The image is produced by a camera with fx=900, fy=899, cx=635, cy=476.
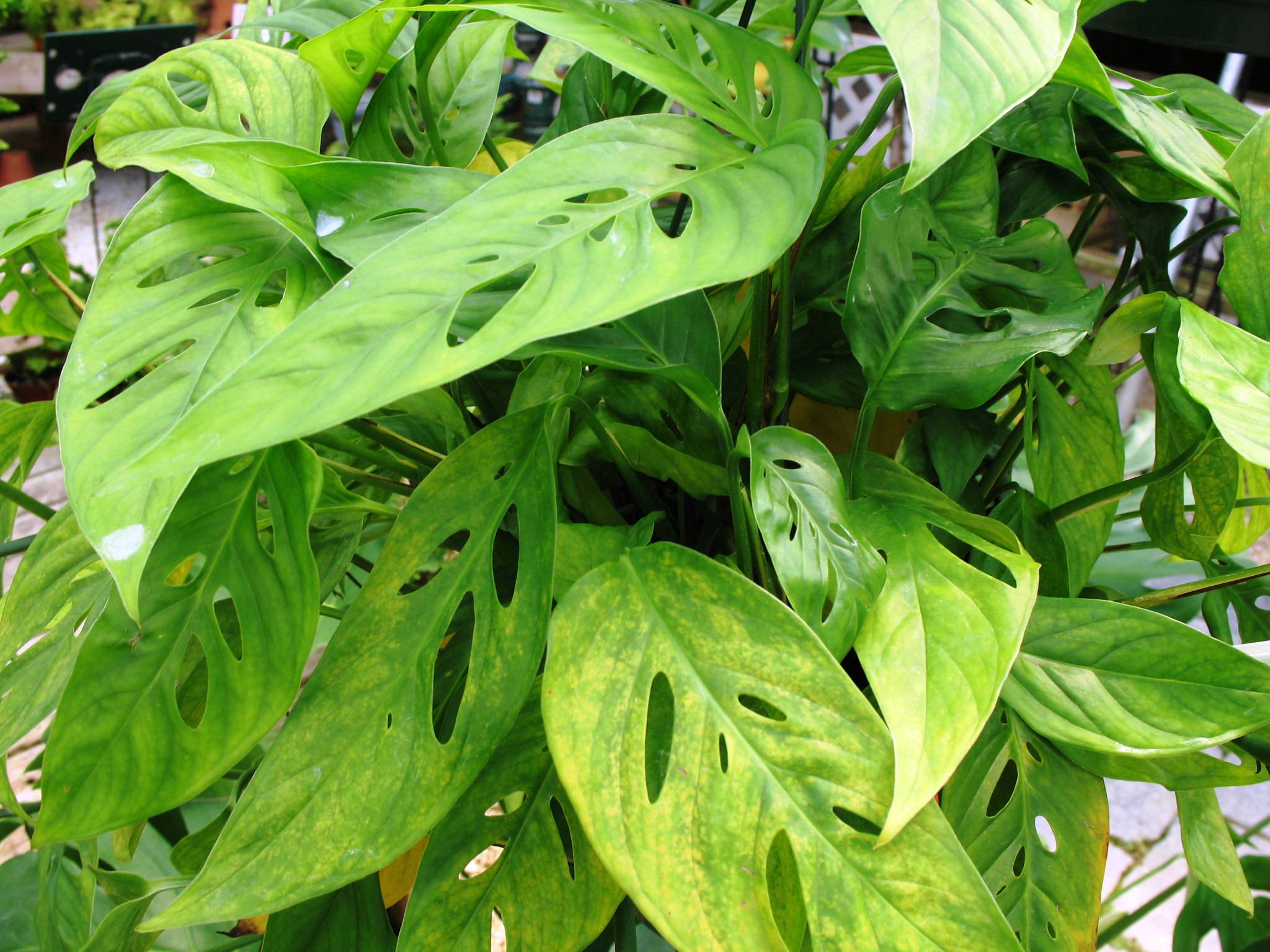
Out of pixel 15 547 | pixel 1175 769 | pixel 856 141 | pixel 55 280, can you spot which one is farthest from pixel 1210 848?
pixel 55 280

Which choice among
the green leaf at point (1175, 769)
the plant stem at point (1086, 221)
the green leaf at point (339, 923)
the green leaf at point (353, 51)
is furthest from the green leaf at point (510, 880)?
the plant stem at point (1086, 221)

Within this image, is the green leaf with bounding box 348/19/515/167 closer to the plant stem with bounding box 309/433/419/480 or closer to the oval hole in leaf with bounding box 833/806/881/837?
the plant stem with bounding box 309/433/419/480

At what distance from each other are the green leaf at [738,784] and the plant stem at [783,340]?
0.15 m

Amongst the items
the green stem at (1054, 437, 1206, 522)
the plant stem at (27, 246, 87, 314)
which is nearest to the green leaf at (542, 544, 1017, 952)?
the green stem at (1054, 437, 1206, 522)

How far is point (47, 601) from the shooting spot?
17.7 inches

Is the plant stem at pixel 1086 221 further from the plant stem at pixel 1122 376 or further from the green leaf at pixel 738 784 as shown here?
the green leaf at pixel 738 784

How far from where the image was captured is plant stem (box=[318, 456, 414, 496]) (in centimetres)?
50

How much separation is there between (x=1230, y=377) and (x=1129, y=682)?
0.44 ft

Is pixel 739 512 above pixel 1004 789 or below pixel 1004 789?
above

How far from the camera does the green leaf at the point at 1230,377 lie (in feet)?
1.05

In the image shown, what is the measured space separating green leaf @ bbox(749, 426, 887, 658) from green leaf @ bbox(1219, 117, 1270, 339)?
0.22 meters

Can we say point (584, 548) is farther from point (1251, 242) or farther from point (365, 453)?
point (1251, 242)

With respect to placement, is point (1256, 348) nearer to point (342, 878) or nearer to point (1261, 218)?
point (1261, 218)

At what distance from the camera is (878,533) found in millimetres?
392
